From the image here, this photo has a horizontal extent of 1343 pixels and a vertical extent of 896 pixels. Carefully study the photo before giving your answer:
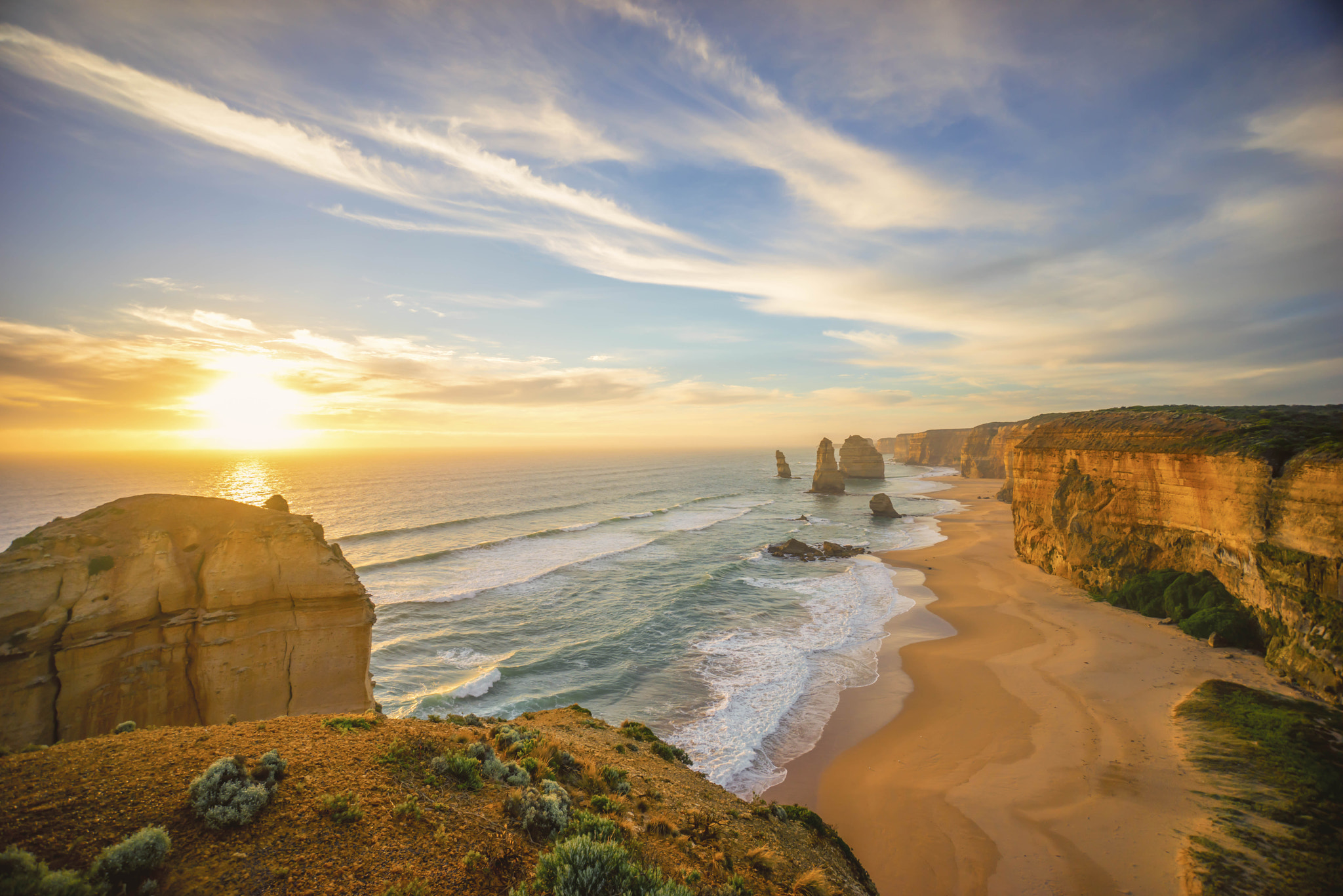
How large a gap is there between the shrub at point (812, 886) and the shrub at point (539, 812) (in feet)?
12.1

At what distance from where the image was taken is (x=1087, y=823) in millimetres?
11586

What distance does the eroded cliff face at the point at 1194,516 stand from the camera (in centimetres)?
1550

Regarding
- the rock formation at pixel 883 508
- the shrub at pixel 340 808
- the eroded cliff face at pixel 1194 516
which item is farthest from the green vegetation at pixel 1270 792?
the rock formation at pixel 883 508

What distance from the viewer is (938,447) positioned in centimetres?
12731

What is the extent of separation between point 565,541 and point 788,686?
31.2m

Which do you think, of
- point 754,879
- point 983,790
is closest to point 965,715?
point 983,790

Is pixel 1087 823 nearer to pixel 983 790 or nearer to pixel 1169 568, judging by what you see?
pixel 983 790

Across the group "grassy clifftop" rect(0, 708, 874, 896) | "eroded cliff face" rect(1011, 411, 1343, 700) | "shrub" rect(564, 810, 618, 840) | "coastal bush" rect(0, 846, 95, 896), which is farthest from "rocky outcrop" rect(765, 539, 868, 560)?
"coastal bush" rect(0, 846, 95, 896)

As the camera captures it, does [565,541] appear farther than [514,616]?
Yes

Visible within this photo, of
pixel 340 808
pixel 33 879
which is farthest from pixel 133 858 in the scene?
pixel 340 808

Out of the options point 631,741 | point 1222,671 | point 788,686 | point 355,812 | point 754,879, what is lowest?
point 788,686

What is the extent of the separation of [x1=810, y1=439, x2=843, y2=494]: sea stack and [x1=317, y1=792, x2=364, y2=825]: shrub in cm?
8197

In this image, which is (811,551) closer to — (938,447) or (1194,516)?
(1194,516)

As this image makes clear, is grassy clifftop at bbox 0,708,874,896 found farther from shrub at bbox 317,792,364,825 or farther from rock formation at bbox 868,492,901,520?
rock formation at bbox 868,492,901,520
